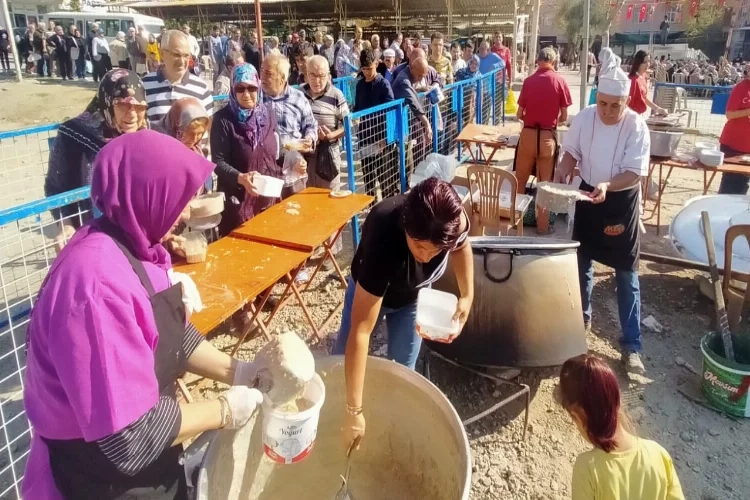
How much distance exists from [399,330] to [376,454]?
1.91 feet

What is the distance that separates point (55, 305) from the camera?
4.05 feet

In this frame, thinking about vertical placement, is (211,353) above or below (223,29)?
below

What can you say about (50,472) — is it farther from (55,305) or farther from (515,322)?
(515,322)

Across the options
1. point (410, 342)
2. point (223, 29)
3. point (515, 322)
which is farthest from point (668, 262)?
point (223, 29)

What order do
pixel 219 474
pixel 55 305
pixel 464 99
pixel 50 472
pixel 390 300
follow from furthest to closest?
pixel 464 99 → pixel 390 300 → pixel 219 474 → pixel 50 472 → pixel 55 305

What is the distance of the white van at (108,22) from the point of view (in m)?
22.7

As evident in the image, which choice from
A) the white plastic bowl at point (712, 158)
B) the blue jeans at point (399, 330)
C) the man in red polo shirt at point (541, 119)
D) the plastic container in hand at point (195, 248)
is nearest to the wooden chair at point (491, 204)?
the man in red polo shirt at point (541, 119)

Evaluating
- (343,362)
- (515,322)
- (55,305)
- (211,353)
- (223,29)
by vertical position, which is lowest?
(515,322)

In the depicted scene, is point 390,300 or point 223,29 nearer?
point 390,300

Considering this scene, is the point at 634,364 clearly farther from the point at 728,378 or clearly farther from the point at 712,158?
the point at 712,158

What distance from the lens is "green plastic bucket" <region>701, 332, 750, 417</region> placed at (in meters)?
3.23

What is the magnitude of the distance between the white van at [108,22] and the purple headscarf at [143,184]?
23978mm

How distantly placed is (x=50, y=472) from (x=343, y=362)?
1.04 meters

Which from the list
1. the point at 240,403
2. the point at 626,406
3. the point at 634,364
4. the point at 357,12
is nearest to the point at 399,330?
the point at 240,403
